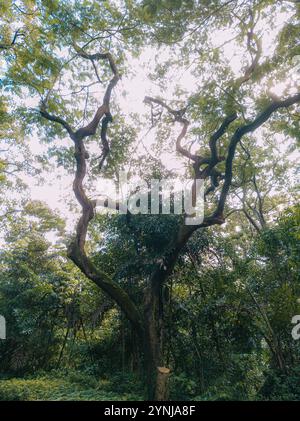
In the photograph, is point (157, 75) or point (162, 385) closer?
point (162, 385)

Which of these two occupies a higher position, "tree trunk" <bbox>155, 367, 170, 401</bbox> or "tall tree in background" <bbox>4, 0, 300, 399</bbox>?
"tall tree in background" <bbox>4, 0, 300, 399</bbox>

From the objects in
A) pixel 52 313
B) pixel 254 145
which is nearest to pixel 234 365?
pixel 52 313

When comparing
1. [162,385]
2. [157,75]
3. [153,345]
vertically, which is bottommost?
[162,385]

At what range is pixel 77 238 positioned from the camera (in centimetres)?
505

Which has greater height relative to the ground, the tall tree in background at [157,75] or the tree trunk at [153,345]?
the tall tree in background at [157,75]

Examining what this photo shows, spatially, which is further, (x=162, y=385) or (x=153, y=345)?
(x=153, y=345)

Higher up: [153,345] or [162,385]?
[153,345]

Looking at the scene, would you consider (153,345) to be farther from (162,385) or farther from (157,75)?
(157,75)

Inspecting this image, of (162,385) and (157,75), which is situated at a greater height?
(157,75)

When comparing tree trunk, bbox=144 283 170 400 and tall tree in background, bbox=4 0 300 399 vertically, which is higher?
tall tree in background, bbox=4 0 300 399

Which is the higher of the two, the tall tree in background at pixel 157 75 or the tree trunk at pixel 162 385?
the tall tree in background at pixel 157 75

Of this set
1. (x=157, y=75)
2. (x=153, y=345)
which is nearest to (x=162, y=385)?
(x=153, y=345)

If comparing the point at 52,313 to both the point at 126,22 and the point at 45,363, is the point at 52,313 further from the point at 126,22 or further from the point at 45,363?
the point at 126,22

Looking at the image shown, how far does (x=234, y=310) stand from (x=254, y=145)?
740 centimetres
